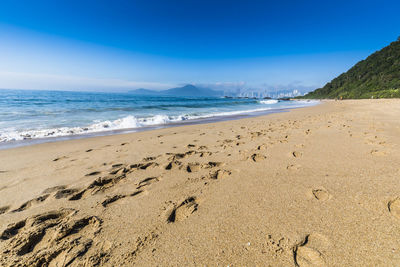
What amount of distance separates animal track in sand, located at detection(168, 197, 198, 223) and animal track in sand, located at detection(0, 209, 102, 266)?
820 millimetres

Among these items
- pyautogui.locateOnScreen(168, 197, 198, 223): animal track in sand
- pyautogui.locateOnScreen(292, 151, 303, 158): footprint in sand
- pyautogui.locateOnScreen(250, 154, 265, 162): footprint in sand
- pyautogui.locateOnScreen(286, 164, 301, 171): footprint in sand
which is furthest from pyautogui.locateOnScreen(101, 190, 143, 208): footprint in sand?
pyautogui.locateOnScreen(292, 151, 303, 158): footprint in sand

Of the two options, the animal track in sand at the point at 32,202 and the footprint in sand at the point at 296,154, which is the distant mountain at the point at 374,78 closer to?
the footprint in sand at the point at 296,154

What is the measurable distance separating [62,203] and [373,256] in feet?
11.5

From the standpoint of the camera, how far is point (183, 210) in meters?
2.11

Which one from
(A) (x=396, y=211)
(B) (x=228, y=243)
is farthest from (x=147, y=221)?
(A) (x=396, y=211)

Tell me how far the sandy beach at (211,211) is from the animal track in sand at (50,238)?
1 centimetres

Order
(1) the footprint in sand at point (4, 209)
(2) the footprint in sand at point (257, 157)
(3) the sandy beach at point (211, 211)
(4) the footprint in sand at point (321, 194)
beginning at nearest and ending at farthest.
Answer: (3) the sandy beach at point (211, 211)
(4) the footprint in sand at point (321, 194)
(1) the footprint in sand at point (4, 209)
(2) the footprint in sand at point (257, 157)

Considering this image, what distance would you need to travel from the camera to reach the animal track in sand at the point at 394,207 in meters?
1.70

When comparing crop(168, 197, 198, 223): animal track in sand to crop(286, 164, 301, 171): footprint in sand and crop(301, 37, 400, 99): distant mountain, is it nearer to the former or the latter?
crop(286, 164, 301, 171): footprint in sand

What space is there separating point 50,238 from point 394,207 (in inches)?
145

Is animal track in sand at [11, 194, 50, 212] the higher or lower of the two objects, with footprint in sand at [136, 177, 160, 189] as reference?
lower

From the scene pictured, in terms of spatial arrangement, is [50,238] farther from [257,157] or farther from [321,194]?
[257,157]

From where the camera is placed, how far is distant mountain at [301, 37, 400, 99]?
39838 mm

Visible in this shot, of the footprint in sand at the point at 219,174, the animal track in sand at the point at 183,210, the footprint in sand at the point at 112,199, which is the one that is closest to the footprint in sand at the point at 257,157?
the footprint in sand at the point at 219,174
